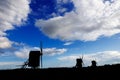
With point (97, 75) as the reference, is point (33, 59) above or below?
above

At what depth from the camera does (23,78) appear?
79.6ft


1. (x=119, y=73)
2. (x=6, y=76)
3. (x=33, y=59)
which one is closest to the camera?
(x=119, y=73)

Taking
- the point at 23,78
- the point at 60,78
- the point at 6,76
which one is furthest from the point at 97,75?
the point at 6,76

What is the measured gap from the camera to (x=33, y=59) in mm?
30281

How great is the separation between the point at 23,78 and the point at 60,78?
12.4 feet

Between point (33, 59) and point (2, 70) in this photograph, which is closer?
point (2, 70)

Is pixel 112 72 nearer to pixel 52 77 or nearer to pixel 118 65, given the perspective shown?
pixel 118 65

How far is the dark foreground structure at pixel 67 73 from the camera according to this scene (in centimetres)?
2336

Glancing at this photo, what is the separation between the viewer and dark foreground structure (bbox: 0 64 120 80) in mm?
23359

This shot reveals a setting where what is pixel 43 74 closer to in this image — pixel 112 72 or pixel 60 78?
pixel 60 78

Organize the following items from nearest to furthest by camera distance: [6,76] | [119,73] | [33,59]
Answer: [119,73] → [6,76] → [33,59]

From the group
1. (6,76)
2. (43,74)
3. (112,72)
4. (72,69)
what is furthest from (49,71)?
(112,72)

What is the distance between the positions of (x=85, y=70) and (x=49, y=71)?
366 centimetres

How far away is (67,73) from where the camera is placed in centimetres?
2392
